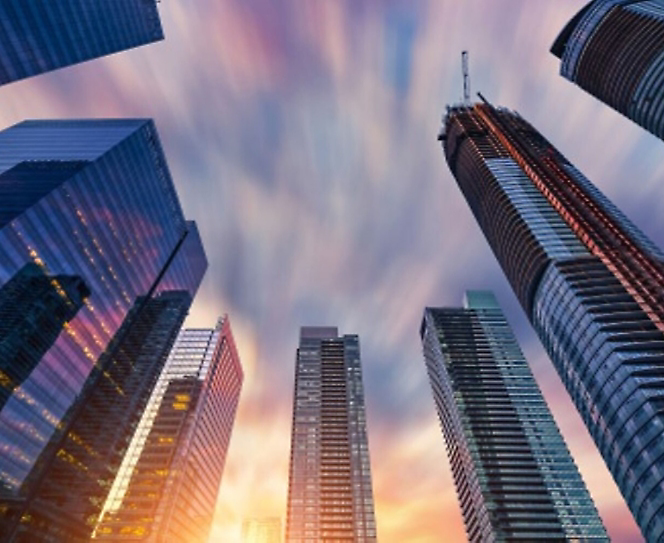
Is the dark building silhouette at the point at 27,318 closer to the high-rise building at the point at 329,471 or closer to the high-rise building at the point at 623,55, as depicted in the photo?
the high-rise building at the point at 329,471

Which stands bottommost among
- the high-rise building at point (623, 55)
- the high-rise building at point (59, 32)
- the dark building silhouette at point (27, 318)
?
the dark building silhouette at point (27, 318)

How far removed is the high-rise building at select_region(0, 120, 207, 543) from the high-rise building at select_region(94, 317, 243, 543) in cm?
2266

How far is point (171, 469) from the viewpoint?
504 feet

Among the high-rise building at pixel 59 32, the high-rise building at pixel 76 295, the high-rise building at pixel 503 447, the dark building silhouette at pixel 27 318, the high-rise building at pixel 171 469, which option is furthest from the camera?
the high-rise building at pixel 171 469

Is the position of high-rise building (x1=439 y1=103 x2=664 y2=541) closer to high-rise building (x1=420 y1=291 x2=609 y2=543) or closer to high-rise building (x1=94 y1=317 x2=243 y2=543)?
high-rise building (x1=420 y1=291 x2=609 y2=543)

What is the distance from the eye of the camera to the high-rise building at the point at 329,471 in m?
150

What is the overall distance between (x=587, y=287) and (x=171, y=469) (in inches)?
5751

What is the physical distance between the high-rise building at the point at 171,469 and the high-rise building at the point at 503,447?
102m

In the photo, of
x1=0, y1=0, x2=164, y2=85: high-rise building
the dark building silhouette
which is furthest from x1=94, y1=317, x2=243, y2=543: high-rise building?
x1=0, y1=0, x2=164, y2=85: high-rise building

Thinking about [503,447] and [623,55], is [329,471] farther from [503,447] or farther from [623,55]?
[623,55]

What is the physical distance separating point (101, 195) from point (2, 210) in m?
25.0

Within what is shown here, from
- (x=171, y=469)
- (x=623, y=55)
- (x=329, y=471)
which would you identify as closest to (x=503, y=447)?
(x=329, y=471)

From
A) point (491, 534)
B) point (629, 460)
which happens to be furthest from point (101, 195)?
point (491, 534)

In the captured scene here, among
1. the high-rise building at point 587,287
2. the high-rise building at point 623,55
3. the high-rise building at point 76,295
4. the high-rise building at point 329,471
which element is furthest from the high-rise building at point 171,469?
the high-rise building at point 623,55
